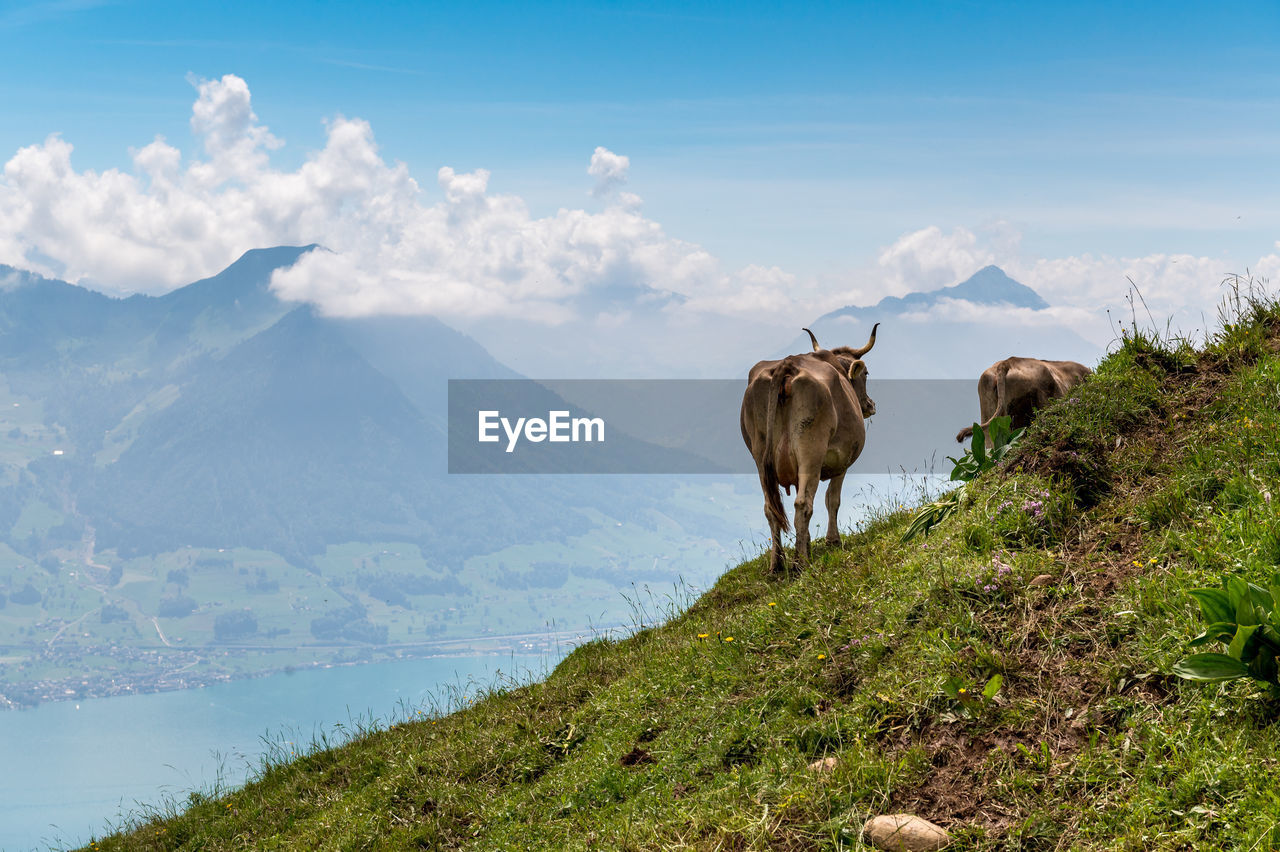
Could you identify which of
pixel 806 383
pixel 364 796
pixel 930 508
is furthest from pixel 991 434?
pixel 364 796

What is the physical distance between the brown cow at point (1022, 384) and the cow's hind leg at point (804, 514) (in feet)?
17.5

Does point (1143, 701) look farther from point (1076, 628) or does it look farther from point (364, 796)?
point (364, 796)

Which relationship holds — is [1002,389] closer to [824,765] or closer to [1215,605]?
[1215,605]

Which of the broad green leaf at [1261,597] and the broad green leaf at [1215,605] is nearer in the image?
the broad green leaf at [1261,597]

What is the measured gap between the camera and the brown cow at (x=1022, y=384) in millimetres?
15812

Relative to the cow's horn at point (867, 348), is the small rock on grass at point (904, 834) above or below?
below

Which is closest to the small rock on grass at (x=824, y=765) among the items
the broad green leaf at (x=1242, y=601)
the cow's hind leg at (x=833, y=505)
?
the broad green leaf at (x=1242, y=601)

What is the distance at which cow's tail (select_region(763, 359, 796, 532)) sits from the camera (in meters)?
12.1

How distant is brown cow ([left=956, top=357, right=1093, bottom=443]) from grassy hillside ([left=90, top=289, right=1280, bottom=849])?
18.7ft

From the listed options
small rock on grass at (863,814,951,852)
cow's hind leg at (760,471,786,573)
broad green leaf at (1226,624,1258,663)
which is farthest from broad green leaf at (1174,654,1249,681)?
cow's hind leg at (760,471,786,573)

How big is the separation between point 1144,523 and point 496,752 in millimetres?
6331

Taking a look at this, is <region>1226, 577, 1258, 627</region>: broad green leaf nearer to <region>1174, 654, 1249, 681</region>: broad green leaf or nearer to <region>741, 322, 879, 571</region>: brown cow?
<region>1174, 654, 1249, 681</region>: broad green leaf

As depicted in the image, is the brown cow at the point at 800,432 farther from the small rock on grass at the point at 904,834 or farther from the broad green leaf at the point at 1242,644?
the broad green leaf at the point at 1242,644

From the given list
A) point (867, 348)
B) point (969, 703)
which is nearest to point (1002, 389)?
point (867, 348)
